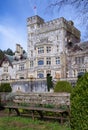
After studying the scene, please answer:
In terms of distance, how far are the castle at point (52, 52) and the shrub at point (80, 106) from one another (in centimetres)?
3484

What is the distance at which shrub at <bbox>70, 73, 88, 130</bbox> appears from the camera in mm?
5741

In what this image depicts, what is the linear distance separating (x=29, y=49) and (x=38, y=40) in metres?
2.67

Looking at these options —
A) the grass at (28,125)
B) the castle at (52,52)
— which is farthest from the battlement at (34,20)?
the grass at (28,125)

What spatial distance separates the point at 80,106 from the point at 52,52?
3885 centimetres

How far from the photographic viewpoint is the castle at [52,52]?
4256 cm

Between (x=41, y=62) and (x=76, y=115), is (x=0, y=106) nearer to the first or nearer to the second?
(x=76, y=115)

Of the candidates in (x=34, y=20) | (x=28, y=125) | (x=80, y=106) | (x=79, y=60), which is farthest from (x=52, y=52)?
(x=80, y=106)

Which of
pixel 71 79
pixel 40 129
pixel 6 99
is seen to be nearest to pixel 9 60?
pixel 71 79

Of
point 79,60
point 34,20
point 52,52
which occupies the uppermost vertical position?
point 34,20

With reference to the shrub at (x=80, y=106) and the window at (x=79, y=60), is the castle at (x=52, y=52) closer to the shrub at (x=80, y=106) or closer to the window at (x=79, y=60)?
the window at (x=79, y=60)

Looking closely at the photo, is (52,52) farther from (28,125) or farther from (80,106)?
(80,106)

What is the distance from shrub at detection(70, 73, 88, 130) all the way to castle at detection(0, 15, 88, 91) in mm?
34844

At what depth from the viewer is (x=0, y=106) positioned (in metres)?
14.8

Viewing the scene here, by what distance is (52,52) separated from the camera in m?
44.5
